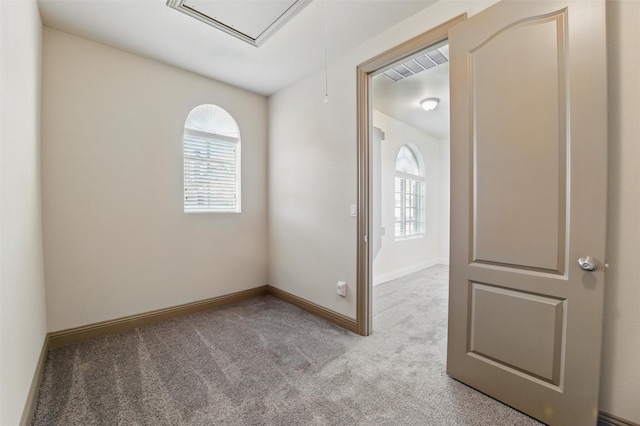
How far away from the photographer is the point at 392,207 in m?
4.70

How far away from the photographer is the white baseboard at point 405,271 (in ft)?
14.7

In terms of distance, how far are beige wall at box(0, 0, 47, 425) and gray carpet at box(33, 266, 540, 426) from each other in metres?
0.37

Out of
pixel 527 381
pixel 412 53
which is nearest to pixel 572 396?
pixel 527 381

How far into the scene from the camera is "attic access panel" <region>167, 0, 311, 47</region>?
1997mm

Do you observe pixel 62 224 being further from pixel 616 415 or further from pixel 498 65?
pixel 616 415

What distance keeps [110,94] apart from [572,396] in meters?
3.97

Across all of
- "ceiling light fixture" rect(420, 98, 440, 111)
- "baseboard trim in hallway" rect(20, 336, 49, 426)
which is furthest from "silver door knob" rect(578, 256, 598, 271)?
"ceiling light fixture" rect(420, 98, 440, 111)

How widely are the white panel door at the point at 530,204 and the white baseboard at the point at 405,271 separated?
258 centimetres

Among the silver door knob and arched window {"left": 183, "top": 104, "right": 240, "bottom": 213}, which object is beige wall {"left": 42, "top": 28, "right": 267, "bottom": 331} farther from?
the silver door knob

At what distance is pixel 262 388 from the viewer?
5.88 ft

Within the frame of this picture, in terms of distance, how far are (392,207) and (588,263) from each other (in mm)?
3374

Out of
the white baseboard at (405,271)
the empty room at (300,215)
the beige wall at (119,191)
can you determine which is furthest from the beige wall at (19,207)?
the white baseboard at (405,271)

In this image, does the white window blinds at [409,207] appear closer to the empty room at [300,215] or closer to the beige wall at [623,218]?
the empty room at [300,215]

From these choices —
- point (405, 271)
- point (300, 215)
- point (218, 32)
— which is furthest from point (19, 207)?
point (405, 271)
